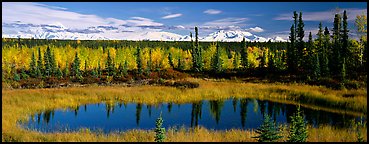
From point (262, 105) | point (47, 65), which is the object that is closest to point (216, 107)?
point (262, 105)

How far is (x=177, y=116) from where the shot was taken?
90.5 feet

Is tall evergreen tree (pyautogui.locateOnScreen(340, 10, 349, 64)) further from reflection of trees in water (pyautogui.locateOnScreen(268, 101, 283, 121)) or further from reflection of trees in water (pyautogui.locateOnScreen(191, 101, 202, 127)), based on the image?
reflection of trees in water (pyautogui.locateOnScreen(191, 101, 202, 127))

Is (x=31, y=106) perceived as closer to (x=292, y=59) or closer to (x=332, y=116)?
(x=332, y=116)

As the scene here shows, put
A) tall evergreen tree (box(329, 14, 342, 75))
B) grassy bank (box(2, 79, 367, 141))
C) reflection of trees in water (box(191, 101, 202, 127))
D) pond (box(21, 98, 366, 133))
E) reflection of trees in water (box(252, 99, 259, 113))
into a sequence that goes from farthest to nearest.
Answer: tall evergreen tree (box(329, 14, 342, 75)), reflection of trees in water (box(252, 99, 259, 113)), reflection of trees in water (box(191, 101, 202, 127)), pond (box(21, 98, 366, 133)), grassy bank (box(2, 79, 367, 141))

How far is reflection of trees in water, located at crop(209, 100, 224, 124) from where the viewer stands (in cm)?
2766

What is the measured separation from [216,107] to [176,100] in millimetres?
5415

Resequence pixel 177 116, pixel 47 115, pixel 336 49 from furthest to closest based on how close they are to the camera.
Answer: pixel 336 49, pixel 47 115, pixel 177 116

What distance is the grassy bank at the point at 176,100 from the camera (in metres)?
17.6

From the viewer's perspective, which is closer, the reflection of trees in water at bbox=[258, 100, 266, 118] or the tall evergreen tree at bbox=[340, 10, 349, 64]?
the reflection of trees in water at bbox=[258, 100, 266, 118]

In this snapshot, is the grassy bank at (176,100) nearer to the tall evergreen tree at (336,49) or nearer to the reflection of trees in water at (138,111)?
the reflection of trees in water at (138,111)

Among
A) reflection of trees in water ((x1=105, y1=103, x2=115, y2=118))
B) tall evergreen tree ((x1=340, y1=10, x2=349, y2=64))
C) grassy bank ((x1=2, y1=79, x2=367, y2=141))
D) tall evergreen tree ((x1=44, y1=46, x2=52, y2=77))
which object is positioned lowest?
reflection of trees in water ((x1=105, y1=103, x2=115, y2=118))

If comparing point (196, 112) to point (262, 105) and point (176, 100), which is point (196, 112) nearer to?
point (176, 100)

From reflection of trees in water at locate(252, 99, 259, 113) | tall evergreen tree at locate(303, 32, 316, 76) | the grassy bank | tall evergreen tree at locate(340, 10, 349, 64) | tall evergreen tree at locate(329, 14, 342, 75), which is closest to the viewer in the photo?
the grassy bank

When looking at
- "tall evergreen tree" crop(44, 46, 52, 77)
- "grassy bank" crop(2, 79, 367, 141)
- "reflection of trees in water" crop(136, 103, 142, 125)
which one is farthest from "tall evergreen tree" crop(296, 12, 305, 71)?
"tall evergreen tree" crop(44, 46, 52, 77)
